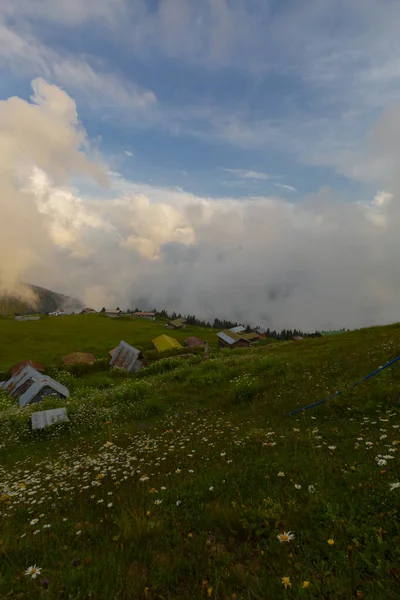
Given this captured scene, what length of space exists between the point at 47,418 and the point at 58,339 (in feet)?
400

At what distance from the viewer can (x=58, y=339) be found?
424 ft

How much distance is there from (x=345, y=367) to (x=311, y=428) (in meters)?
8.66

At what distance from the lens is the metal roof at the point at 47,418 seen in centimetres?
1809

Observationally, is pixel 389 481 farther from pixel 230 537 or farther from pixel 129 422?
pixel 129 422

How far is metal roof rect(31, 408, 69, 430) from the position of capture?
18.1 m

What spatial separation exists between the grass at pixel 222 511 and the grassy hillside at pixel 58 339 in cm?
8888

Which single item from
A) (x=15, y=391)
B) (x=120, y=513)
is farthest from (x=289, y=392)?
(x=15, y=391)

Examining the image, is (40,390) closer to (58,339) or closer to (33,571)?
(33,571)

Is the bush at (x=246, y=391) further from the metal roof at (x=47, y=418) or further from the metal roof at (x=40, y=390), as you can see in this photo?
the metal roof at (x=40, y=390)

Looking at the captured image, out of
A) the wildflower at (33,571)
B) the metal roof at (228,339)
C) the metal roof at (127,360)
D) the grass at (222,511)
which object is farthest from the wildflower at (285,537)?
the metal roof at (228,339)

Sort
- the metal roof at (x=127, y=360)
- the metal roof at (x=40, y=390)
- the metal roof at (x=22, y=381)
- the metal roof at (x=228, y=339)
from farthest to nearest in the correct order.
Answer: the metal roof at (x=228, y=339), the metal roof at (x=127, y=360), the metal roof at (x=22, y=381), the metal roof at (x=40, y=390)

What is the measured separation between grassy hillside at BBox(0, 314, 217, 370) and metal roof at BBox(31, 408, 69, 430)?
7593cm

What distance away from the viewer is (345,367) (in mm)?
16625

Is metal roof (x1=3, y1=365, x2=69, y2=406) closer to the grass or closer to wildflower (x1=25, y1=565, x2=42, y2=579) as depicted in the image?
the grass
